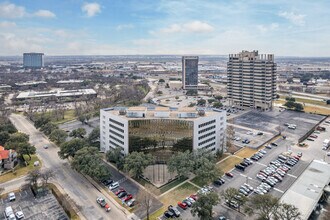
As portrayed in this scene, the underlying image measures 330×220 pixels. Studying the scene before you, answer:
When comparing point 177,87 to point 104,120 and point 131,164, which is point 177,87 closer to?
point 104,120

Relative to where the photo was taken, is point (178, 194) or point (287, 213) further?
point (178, 194)

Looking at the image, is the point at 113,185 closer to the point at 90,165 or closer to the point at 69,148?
the point at 90,165

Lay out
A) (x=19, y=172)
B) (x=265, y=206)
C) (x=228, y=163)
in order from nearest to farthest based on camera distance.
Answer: (x=265, y=206) < (x=19, y=172) < (x=228, y=163)

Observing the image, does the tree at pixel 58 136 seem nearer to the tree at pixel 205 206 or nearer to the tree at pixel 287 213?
the tree at pixel 205 206

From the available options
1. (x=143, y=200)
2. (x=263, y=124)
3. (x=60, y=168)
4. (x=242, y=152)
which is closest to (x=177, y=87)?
→ (x=263, y=124)

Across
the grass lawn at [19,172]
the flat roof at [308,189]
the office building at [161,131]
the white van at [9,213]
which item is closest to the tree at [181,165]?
the office building at [161,131]

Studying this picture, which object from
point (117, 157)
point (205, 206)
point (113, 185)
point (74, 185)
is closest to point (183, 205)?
point (205, 206)
